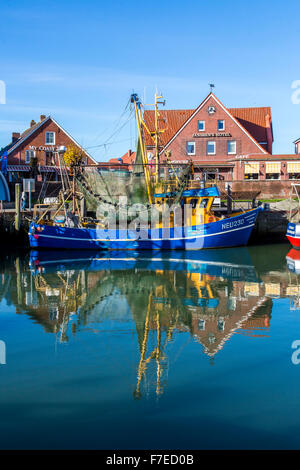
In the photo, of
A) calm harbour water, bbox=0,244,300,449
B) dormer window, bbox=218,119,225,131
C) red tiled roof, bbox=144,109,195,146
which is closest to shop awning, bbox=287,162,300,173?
dormer window, bbox=218,119,225,131

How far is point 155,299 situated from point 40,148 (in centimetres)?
3951

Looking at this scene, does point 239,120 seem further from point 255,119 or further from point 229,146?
point 229,146

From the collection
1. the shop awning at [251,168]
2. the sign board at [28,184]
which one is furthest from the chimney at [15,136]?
the shop awning at [251,168]

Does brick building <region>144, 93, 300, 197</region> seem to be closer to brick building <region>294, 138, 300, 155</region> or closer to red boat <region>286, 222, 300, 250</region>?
brick building <region>294, 138, 300, 155</region>

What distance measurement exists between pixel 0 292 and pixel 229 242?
56.1 ft

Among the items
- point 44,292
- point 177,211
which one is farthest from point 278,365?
point 177,211

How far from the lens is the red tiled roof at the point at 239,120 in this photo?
53.1 m

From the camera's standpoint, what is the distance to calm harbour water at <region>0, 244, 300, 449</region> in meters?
7.67

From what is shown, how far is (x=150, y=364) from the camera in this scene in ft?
34.4

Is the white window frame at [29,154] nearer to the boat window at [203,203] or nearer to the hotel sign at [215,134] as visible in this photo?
the hotel sign at [215,134]

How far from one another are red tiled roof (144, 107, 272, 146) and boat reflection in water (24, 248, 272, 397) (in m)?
27.9

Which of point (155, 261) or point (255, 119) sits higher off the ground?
point (255, 119)

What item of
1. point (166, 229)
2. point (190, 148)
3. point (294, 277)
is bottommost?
point (294, 277)

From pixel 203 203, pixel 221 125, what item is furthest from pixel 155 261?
pixel 221 125
